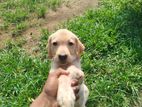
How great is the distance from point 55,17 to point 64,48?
3.29m

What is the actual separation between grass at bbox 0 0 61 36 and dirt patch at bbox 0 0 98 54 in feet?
0.46

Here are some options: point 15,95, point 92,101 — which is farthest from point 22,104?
point 92,101

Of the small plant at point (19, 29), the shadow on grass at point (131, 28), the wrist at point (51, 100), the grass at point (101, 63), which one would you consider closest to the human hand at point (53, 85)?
the wrist at point (51, 100)

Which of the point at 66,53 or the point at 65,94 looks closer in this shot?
the point at 65,94

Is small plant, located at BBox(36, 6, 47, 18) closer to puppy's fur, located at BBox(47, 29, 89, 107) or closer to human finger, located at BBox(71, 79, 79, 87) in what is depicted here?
puppy's fur, located at BBox(47, 29, 89, 107)

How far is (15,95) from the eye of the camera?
20.6ft

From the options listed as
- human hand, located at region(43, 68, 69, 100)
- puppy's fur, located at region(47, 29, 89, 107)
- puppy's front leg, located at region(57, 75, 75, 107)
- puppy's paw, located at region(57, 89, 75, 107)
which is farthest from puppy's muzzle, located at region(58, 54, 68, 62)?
puppy's paw, located at region(57, 89, 75, 107)

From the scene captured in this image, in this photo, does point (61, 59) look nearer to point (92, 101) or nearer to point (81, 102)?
point (81, 102)

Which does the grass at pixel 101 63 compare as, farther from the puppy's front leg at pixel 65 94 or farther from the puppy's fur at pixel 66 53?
the puppy's front leg at pixel 65 94

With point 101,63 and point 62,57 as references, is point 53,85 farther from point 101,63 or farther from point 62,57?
point 101,63

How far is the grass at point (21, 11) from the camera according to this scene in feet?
26.6

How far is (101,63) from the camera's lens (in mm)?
6750

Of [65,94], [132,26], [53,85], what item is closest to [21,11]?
[132,26]

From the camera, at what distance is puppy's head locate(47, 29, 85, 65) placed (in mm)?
5051
